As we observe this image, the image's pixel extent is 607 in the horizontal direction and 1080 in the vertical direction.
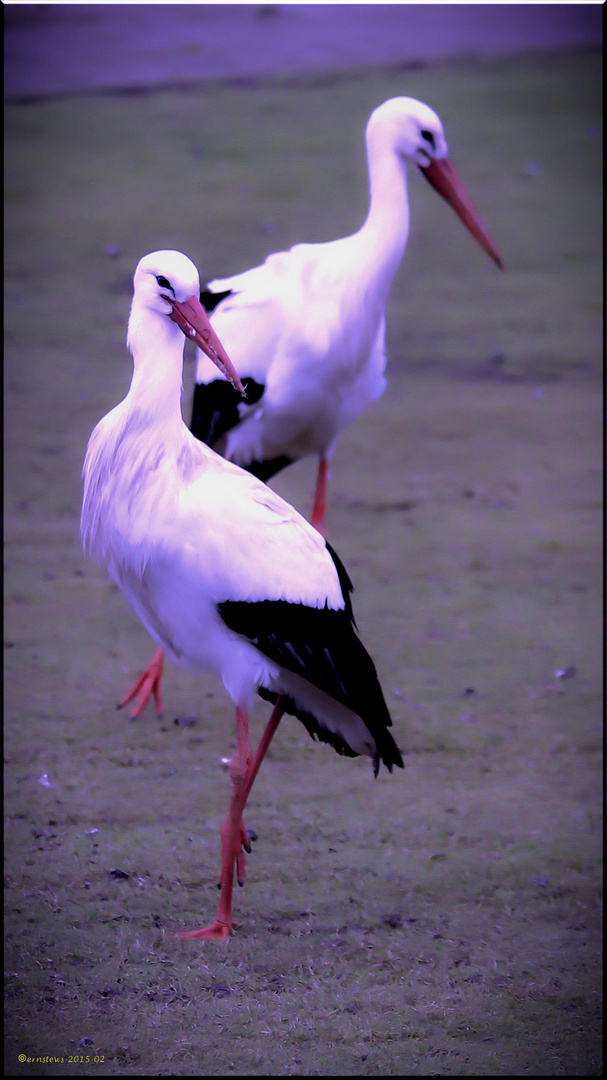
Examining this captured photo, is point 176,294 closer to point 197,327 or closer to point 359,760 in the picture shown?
point 197,327

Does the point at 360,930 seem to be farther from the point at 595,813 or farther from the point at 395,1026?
the point at 595,813

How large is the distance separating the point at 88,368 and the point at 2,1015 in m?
4.33

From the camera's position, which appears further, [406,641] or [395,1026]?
[406,641]

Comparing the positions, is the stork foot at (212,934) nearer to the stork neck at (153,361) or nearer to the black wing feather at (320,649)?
the black wing feather at (320,649)

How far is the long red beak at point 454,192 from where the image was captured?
3703 mm

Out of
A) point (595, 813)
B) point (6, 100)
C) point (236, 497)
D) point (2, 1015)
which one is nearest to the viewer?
point (2, 1015)

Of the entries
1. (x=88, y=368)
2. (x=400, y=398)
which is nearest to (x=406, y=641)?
(x=400, y=398)

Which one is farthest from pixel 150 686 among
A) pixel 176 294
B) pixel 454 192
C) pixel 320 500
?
pixel 454 192

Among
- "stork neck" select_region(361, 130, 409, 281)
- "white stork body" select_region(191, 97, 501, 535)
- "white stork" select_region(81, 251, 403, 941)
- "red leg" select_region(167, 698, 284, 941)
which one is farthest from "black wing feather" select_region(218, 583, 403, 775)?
"stork neck" select_region(361, 130, 409, 281)

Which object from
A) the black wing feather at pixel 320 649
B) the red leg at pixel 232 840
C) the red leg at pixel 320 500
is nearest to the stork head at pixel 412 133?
the red leg at pixel 320 500

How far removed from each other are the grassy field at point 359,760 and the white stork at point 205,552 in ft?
0.84

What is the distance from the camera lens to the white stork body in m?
3.58

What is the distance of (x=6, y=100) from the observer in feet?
30.6

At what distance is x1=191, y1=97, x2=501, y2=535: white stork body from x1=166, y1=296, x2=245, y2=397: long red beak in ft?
3.72
